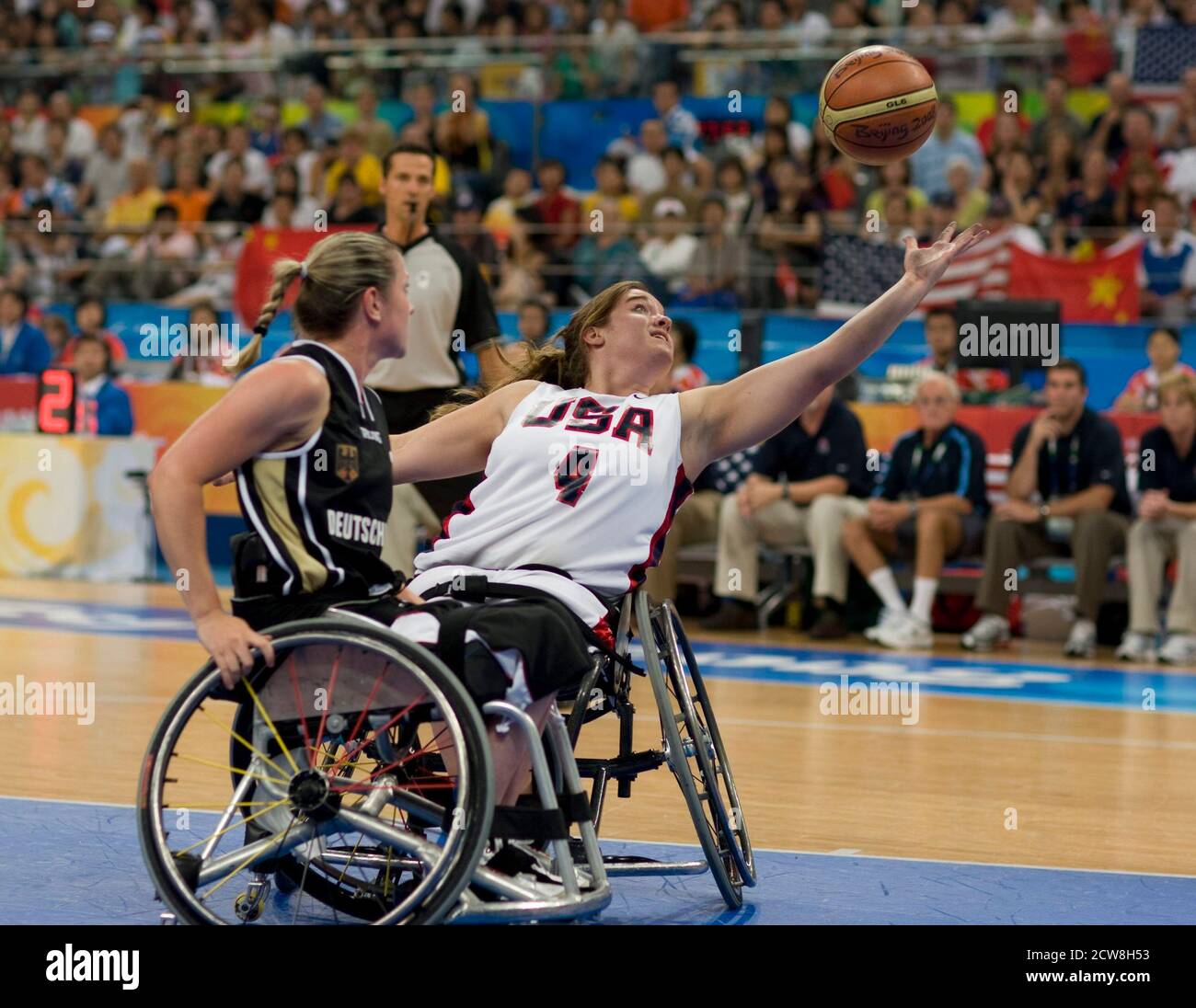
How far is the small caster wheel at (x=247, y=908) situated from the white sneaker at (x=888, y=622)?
5.97m

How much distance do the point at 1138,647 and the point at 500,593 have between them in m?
5.98

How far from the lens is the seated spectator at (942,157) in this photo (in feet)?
41.5

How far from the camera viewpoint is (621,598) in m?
4.03

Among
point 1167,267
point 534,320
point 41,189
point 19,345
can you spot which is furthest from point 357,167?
point 1167,267

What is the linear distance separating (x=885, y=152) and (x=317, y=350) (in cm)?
217

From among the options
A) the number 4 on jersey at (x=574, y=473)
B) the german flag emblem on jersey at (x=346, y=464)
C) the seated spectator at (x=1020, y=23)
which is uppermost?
the seated spectator at (x=1020, y=23)

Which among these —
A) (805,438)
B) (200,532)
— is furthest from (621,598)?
(805,438)

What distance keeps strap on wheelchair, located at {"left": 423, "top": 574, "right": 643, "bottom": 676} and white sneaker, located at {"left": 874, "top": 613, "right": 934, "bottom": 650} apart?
545 centimetres

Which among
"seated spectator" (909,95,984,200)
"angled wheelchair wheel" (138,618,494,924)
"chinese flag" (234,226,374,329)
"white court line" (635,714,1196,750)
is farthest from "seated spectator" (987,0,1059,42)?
"angled wheelchair wheel" (138,618,494,924)

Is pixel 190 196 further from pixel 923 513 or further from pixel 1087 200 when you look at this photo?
pixel 923 513

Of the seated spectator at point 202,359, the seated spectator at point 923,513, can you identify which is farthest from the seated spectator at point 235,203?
the seated spectator at point 923,513

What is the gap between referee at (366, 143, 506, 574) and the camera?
653 centimetres

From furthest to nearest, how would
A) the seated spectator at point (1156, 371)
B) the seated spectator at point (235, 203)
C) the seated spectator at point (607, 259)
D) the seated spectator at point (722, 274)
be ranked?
1. the seated spectator at point (235, 203)
2. the seated spectator at point (607, 259)
3. the seated spectator at point (722, 274)
4. the seated spectator at point (1156, 371)

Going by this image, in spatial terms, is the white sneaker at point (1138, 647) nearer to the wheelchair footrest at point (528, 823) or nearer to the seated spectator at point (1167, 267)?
the seated spectator at point (1167, 267)
